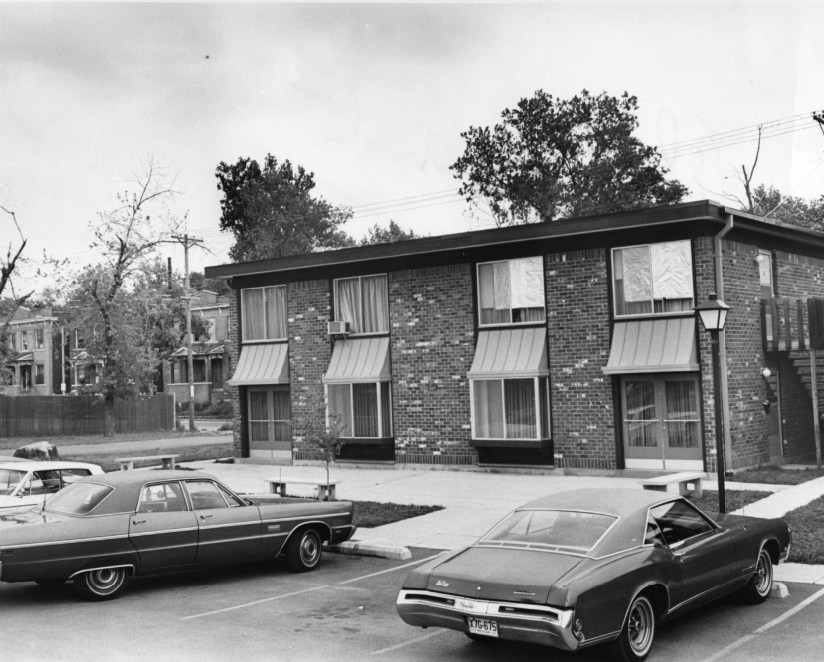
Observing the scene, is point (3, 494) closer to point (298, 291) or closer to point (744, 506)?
point (744, 506)

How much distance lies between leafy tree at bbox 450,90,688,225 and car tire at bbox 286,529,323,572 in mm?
37718

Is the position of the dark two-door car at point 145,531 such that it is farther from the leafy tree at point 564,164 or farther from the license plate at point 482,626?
the leafy tree at point 564,164

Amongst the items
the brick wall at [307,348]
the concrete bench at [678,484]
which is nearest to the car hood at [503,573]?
the concrete bench at [678,484]

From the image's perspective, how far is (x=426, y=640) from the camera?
836 centimetres

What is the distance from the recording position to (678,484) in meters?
15.5

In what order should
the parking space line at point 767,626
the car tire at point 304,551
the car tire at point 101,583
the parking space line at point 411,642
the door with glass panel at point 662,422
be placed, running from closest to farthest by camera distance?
1. the parking space line at point 767,626
2. the parking space line at point 411,642
3. the car tire at point 101,583
4. the car tire at point 304,551
5. the door with glass panel at point 662,422

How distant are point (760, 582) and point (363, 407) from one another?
16.0 meters

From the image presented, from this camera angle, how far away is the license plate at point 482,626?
711 centimetres

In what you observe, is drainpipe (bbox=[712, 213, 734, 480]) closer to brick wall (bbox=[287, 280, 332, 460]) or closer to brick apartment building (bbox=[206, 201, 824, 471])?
brick apartment building (bbox=[206, 201, 824, 471])

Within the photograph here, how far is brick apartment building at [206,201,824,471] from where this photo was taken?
65.2 feet

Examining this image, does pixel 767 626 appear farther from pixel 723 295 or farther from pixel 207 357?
pixel 207 357

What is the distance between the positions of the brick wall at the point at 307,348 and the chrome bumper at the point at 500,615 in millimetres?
17480

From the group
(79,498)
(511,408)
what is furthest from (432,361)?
(79,498)

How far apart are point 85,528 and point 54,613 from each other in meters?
0.93
